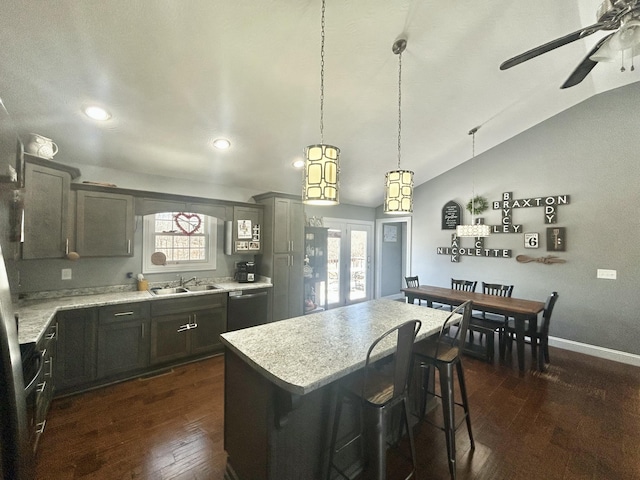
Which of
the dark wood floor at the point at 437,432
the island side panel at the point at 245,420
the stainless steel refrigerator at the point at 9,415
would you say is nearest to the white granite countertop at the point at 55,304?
the dark wood floor at the point at 437,432

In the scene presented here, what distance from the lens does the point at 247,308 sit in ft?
12.0

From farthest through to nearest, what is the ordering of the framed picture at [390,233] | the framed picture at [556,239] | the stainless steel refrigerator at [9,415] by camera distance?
the framed picture at [390,233], the framed picture at [556,239], the stainless steel refrigerator at [9,415]

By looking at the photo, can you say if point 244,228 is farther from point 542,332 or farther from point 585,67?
point 542,332

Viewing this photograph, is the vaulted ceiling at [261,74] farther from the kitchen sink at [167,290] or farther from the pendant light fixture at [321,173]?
the kitchen sink at [167,290]

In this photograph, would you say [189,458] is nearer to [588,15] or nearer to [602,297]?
[588,15]

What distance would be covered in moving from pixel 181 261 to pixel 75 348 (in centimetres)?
146

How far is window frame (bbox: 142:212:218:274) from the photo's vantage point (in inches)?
134

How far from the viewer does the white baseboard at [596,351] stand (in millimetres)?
3312

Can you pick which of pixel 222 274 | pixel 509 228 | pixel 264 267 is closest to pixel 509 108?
pixel 509 228

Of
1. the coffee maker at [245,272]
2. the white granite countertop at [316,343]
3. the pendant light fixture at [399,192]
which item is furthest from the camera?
the coffee maker at [245,272]

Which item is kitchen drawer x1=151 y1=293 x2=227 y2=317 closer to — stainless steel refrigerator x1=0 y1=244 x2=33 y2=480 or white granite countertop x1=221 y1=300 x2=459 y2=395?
white granite countertop x1=221 y1=300 x2=459 y2=395

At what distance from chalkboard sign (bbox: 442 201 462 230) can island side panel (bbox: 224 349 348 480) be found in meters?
Result: 4.42

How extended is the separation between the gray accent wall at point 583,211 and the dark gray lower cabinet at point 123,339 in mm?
4742

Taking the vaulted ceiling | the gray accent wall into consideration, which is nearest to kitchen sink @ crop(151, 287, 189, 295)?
the vaulted ceiling
